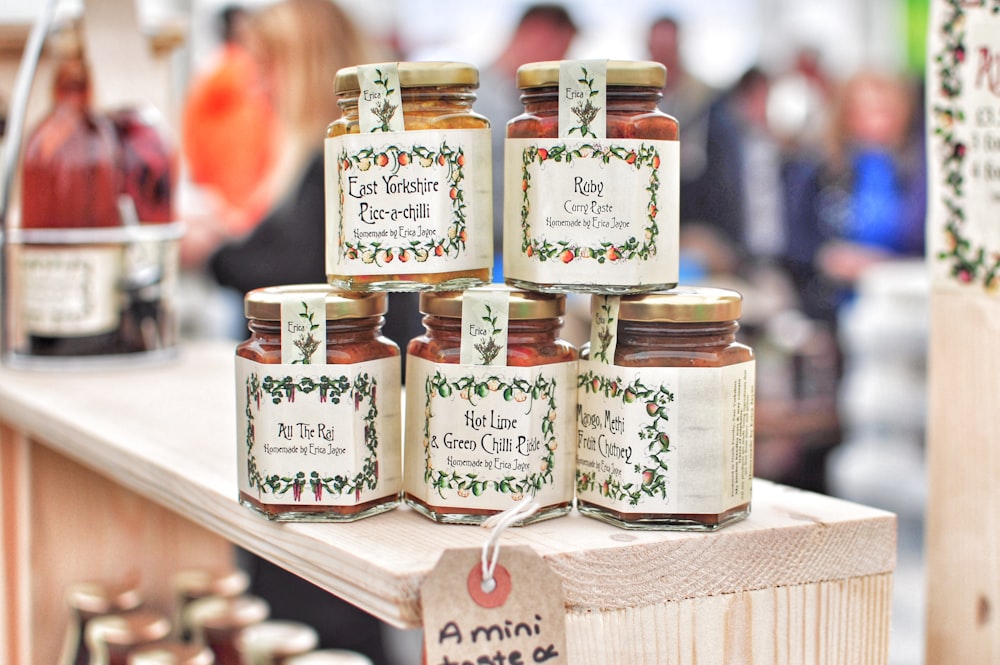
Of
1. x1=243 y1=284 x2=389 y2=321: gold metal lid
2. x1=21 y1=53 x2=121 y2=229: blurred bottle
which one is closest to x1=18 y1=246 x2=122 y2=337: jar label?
x1=21 y1=53 x2=121 y2=229: blurred bottle

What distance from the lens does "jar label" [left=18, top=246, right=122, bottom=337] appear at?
1443mm

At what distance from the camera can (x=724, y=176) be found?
13.3 ft

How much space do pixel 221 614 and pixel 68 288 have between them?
462mm

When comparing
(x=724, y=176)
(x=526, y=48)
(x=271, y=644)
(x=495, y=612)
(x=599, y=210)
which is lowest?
(x=271, y=644)

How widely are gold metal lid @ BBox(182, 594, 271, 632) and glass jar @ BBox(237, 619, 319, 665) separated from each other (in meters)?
0.01

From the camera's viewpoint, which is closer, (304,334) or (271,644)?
(304,334)

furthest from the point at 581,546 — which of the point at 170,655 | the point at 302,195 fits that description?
the point at 302,195

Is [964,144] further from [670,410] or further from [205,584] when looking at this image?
[205,584]

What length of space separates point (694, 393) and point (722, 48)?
7506 millimetres

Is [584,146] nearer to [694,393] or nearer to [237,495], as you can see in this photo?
[694,393]

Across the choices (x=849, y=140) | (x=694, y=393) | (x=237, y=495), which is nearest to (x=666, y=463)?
(x=694, y=393)

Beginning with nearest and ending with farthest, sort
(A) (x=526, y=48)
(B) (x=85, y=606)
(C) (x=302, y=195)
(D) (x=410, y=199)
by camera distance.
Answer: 1. (D) (x=410, y=199)
2. (B) (x=85, y=606)
3. (C) (x=302, y=195)
4. (A) (x=526, y=48)

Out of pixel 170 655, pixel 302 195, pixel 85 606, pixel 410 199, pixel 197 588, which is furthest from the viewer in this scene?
pixel 302 195

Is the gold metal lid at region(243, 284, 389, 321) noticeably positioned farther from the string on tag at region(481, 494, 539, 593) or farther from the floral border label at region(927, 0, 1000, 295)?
the floral border label at region(927, 0, 1000, 295)
